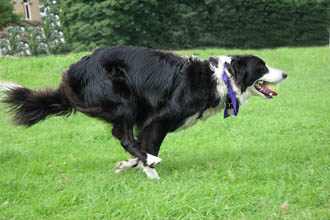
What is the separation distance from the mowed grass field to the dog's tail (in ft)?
0.91

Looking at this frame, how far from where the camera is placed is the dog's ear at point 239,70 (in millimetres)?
4168

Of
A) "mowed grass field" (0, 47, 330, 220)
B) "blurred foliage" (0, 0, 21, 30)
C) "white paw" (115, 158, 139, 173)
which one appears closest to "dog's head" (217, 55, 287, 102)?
"mowed grass field" (0, 47, 330, 220)

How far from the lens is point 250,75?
4234 mm

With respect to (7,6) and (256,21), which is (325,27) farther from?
(7,6)

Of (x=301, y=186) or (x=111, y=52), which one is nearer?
(x=301, y=186)

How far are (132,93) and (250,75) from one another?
1.46 m

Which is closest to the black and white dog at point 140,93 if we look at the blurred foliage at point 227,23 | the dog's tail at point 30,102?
the dog's tail at point 30,102

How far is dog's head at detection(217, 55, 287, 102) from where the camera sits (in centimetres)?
418

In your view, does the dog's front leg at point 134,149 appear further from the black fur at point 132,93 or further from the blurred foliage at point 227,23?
the blurred foliage at point 227,23

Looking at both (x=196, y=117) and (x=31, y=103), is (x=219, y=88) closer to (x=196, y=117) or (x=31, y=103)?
(x=196, y=117)

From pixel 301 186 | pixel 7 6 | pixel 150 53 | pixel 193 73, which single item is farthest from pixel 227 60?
pixel 7 6

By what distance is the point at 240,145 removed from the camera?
5.35 metres

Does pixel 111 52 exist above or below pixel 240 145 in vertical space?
above

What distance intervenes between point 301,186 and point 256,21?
95.7 feet
